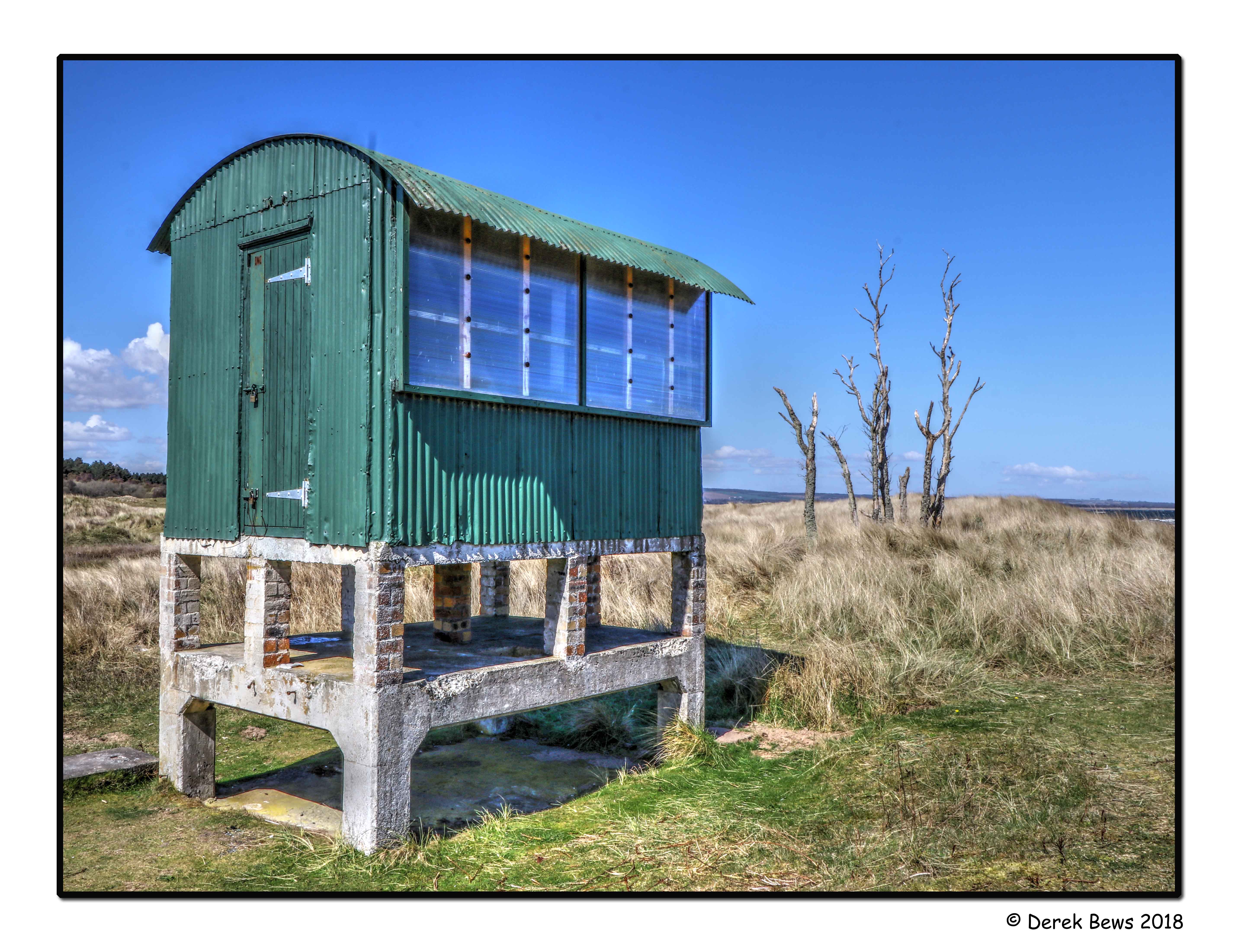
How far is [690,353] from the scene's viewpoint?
36.0ft

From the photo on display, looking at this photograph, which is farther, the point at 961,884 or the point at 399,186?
the point at 399,186

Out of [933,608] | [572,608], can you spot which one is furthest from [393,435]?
[933,608]

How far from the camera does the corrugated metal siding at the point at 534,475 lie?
26.3 feet

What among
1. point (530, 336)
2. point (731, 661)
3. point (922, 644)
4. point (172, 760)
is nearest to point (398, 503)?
point (530, 336)

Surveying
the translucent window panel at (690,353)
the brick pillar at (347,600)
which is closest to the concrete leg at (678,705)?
the translucent window panel at (690,353)

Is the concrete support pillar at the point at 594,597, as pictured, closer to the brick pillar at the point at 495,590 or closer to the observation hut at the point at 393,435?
the brick pillar at the point at 495,590

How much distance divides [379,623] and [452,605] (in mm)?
3129

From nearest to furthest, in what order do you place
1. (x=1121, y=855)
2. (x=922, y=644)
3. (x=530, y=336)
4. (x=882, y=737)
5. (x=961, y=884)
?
(x=961, y=884)
(x=1121, y=855)
(x=530, y=336)
(x=882, y=737)
(x=922, y=644)

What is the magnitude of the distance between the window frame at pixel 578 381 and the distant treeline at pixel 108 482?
32.7 meters

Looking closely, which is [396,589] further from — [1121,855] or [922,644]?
[922,644]

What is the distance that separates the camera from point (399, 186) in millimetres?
Result: 7742

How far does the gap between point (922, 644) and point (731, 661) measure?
3.62 m

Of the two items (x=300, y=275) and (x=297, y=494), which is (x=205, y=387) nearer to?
(x=300, y=275)

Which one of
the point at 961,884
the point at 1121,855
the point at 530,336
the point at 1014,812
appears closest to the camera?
the point at 961,884
